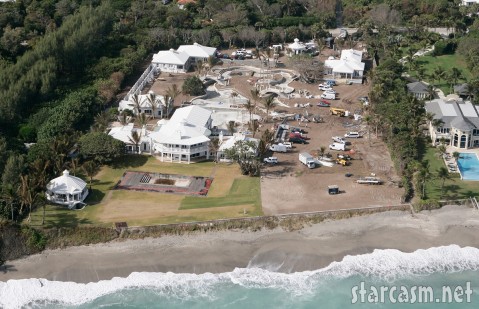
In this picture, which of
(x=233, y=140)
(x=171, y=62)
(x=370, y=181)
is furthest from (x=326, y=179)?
(x=171, y=62)

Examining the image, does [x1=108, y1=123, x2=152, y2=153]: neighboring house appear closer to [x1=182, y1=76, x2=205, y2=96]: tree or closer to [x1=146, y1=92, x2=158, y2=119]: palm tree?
[x1=146, y1=92, x2=158, y2=119]: palm tree

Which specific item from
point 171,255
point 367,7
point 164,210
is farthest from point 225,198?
point 367,7

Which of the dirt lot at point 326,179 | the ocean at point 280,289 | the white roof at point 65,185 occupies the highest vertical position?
the white roof at point 65,185

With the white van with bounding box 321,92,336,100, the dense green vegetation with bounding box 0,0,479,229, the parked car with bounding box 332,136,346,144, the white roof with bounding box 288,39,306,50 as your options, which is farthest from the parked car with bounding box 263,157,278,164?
the white roof with bounding box 288,39,306,50

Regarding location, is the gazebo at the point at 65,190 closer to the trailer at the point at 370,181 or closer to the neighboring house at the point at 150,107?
the neighboring house at the point at 150,107

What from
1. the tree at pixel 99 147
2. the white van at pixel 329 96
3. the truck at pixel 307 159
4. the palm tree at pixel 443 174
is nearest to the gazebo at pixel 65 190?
the tree at pixel 99 147

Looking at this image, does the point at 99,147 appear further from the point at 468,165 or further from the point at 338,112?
the point at 468,165
